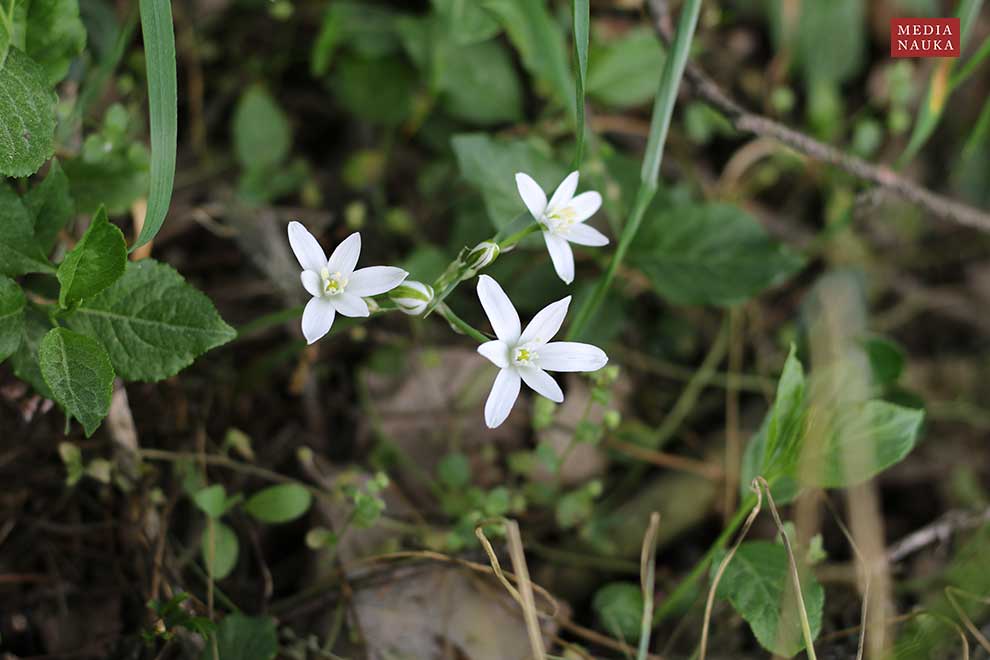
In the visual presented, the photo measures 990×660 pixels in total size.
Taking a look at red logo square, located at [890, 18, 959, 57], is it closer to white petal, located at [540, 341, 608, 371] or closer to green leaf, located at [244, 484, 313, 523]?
white petal, located at [540, 341, 608, 371]

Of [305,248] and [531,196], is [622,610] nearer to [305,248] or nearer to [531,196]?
Result: [531,196]

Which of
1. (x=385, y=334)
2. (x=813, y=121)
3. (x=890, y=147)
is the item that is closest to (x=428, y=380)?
(x=385, y=334)

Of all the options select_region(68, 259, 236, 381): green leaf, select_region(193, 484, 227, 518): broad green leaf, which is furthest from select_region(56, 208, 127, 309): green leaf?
select_region(193, 484, 227, 518): broad green leaf

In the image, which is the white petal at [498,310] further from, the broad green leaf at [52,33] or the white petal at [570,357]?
the broad green leaf at [52,33]

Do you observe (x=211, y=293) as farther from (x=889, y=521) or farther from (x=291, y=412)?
(x=889, y=521)

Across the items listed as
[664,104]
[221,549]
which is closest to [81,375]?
[221,549]
